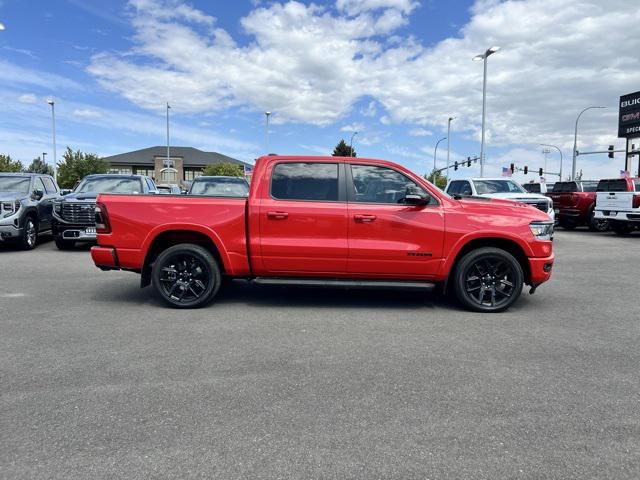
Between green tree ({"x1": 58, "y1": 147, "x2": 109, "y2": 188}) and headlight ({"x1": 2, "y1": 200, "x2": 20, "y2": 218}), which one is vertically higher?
green tree ({"x1": 58, "y1": 147, "x2": 109, "y2": 188})

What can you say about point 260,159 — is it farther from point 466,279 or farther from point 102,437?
point 102,437

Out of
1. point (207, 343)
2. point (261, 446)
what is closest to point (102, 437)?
point (261, 446)

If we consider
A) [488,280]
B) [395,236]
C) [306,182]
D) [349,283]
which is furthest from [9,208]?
[488,280]

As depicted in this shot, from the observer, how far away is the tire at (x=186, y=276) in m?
5.80

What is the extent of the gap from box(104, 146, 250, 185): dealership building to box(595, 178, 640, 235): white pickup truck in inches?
2593

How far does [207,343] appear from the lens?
4.52 metres

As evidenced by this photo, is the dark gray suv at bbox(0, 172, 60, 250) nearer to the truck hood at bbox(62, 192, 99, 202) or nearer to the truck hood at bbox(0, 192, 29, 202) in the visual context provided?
the truck hood at bbox(0, 192, 29, 202)

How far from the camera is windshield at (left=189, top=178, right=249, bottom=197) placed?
12.8 meters

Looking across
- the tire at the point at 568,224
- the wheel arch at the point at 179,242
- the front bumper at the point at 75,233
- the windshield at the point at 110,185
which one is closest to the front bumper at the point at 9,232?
the front bumper at the point at 75,233

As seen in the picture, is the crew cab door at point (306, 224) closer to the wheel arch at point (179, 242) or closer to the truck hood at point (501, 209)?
the wheel arch at point (179, 242)

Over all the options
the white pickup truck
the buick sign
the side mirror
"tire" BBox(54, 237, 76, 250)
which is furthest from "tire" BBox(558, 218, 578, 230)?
the buick sign

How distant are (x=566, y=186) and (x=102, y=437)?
2097cm

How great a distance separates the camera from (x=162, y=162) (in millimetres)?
80000

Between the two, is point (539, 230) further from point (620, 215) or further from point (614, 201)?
point (614, 201)
